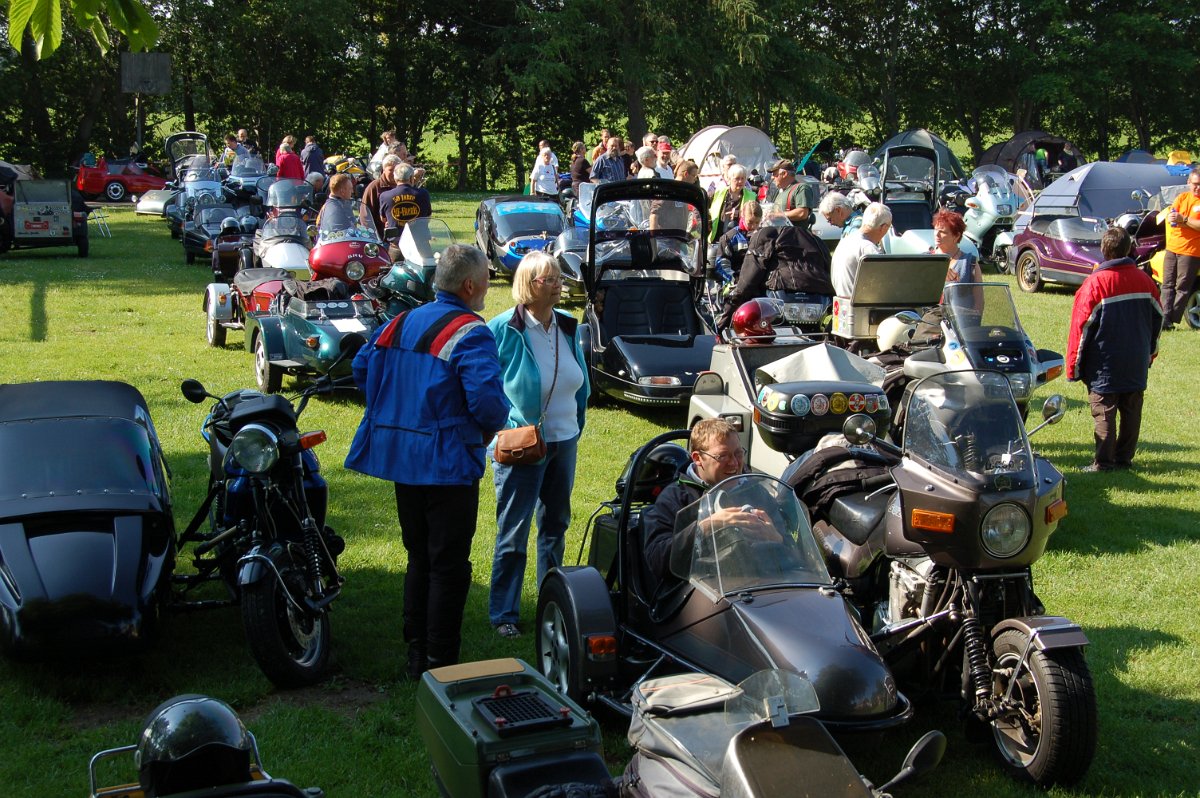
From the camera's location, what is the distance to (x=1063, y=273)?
1766cm

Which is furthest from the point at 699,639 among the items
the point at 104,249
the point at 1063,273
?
the point at 104,249

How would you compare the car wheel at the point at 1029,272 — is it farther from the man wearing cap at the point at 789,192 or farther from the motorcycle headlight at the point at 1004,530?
the motorcycle headlight at the point at 1004,530

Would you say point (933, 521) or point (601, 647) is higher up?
point (933, 521)

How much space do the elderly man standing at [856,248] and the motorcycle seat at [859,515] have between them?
14.7ft

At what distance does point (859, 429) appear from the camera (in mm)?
5363

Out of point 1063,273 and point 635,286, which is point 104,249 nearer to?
point 635,286

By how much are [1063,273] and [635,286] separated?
9098 mm

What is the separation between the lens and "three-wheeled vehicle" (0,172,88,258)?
2041 centimetres

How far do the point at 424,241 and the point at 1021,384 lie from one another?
6.18 meters

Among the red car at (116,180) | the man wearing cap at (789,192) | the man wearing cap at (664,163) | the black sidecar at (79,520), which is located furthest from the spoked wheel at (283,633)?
the red car at (116,180)

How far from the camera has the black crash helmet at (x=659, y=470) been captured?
5.52m

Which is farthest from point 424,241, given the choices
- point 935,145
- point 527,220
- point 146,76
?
point 146,76

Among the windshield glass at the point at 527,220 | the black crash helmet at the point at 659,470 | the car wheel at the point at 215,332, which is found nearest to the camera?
the black crash helmet at the point at 659,470

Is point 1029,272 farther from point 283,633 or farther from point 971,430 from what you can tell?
point 283,633
